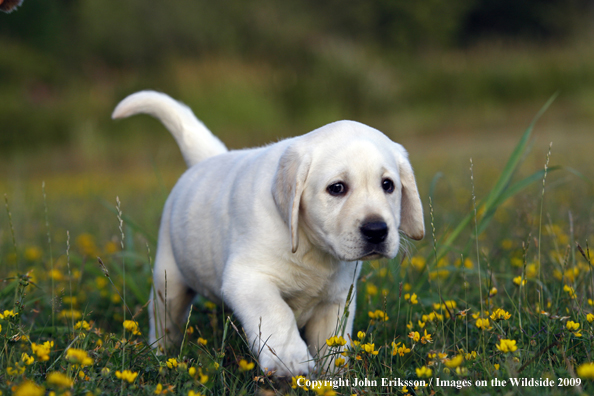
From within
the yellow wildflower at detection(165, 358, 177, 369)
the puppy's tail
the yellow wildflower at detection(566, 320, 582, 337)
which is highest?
the puppy's tail

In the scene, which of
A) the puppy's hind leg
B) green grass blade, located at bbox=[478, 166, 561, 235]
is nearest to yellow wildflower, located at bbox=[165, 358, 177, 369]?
the puppy's hind leg

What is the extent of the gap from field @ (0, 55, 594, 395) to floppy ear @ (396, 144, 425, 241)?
78 mm

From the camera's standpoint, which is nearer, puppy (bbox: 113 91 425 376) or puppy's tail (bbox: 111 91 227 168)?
puppy (bbox: 113 91 425 376)

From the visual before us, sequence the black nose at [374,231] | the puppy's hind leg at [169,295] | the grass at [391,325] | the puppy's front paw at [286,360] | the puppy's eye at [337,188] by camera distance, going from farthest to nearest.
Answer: the puppy's hind leg at [169,295]
the puppy's eye at [337,188]
the black nose at [374,231]
the puppy's front paw at [286,360]
the grass at [391,325]

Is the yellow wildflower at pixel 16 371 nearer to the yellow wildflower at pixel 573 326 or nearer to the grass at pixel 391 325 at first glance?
the grass at pixel 391 325

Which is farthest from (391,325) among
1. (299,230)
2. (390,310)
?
(299,230)

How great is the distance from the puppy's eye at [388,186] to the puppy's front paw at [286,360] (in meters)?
0.69

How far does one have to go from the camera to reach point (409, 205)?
7.98 ft

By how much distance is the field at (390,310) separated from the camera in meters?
1.81

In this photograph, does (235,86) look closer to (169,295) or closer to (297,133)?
(297,133)

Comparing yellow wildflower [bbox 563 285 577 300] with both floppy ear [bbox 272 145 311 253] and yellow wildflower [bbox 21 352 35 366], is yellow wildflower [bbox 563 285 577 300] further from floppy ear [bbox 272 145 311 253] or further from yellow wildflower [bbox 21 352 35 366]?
yellow wildflower [bbox 21 352 35 366]

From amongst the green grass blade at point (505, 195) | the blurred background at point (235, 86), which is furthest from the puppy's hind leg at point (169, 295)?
the blurred background at point (235, 86)

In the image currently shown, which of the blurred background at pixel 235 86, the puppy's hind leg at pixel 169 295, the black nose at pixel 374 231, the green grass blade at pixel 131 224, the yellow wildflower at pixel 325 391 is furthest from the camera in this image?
the blurred background at pixel 235 86

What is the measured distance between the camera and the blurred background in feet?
38.7
